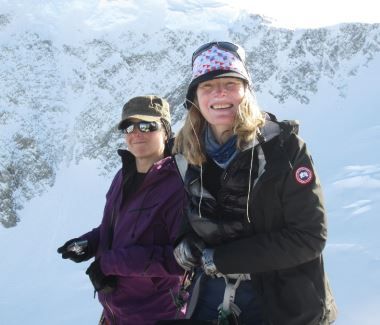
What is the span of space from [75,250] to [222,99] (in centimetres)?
165

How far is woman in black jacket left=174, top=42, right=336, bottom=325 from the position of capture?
5.95 ft

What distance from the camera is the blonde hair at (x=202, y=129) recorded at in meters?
1.94

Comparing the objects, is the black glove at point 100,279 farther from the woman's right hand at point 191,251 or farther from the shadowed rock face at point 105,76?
the shadowed rock face at point 105,76

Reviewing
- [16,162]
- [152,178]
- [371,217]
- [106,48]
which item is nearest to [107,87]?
[106,48]

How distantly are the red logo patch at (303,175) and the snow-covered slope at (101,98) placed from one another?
11.5 meters

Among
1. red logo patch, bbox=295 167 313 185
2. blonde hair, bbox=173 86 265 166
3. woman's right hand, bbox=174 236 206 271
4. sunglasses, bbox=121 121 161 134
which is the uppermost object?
blonde hair, bbox=173 86 265 166

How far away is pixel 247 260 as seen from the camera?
188 centimetres

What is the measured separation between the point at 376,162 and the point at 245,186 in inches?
698

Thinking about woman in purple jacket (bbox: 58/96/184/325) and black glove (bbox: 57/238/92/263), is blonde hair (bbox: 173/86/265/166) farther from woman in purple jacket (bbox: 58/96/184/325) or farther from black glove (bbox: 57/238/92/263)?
black glove (bbox: 57/238/92/263)

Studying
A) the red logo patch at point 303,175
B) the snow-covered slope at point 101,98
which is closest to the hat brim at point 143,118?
the red logo patch at point 303,175

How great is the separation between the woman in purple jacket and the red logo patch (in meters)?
1.18

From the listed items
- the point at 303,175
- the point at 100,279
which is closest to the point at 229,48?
the point at 303,175

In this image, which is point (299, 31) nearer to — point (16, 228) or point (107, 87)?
point (107, 87)

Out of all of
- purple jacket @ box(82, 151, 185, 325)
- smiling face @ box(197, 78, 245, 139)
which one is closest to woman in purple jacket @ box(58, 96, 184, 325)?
purple jacket @ box(82, 151, 185, 325)
